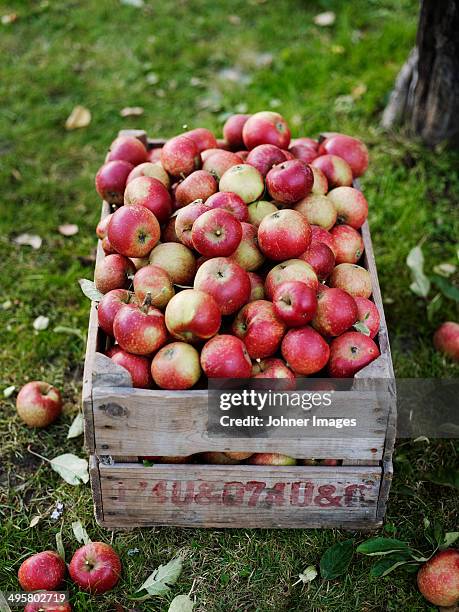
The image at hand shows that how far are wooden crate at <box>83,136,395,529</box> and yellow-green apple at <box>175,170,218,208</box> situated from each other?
0.67 meters

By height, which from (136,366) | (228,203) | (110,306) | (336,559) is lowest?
(336,559)

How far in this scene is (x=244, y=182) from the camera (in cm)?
303

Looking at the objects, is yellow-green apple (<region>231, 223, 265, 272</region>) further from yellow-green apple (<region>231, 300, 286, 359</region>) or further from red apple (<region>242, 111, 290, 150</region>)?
red apple (<region>242, 111, 290, 150</region>)

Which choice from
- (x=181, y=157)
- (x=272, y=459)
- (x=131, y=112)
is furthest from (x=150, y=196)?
(x=131, y=112)

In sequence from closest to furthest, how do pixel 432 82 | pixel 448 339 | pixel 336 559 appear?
pixel 336 559, pixel 448 339, pixel 432 82

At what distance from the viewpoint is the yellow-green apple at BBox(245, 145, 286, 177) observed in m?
3.17

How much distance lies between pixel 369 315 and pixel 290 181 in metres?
A: 0.64

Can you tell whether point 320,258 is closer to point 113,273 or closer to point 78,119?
point 113,273

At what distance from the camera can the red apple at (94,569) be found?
277 centimetres

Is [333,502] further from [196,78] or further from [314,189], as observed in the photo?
[196,78]

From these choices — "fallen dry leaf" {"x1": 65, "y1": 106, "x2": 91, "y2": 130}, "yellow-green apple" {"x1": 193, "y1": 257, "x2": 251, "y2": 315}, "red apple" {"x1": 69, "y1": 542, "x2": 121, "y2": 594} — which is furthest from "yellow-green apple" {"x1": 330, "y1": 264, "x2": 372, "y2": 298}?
"fallen dry leaf" {"x1": 65, "y1": 106, "x2": 91, "y2": 130}

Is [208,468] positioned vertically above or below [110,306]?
below

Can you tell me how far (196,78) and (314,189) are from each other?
279 cm

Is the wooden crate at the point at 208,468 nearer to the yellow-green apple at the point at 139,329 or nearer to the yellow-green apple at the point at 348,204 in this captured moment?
the yellow-green apple at the point at 139,329
